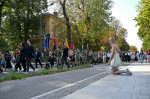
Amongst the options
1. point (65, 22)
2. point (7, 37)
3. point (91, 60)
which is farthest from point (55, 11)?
point (7, 37)

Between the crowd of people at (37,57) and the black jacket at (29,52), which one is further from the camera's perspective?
the crowd of people at (37,57)

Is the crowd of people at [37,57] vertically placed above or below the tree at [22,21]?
below

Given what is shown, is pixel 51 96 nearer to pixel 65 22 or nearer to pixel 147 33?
pixel 65 22

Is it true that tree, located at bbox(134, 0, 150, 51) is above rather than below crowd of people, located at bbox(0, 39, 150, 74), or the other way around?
above

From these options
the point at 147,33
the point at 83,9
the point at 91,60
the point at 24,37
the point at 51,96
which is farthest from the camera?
the point at 24,37

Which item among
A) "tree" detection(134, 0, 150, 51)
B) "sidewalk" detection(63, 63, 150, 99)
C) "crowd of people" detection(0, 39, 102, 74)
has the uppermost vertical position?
"tree" detection(134, 0, 150, 51)

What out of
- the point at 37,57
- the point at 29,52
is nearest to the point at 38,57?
the point at 37,57

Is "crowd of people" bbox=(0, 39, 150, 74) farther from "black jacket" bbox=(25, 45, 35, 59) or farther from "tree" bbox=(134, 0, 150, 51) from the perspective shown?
"tree" bbox=(134, 0, 150, 51)

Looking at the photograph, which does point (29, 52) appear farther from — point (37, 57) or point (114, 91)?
point (114, 91)

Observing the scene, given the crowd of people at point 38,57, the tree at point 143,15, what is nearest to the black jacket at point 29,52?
the crowd of people at point 38,57

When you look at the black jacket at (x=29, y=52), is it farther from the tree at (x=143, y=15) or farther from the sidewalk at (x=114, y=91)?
the tree at (x=143, y=15)

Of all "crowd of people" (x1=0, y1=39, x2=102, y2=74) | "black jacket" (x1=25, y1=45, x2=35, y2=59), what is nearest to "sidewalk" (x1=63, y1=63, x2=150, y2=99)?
"black jacket" (x1=25, y1=45, x2=35, y2=59)

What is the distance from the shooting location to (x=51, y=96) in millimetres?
4281

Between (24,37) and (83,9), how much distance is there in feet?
45.8
